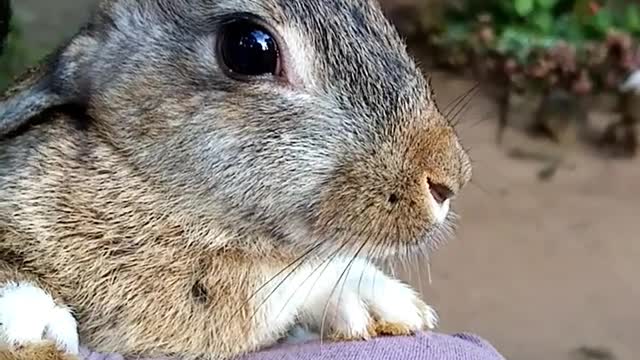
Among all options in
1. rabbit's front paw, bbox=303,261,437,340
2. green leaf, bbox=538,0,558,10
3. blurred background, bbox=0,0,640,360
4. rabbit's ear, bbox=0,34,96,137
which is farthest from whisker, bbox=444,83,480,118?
green leaf, bbox=538,0,558,10

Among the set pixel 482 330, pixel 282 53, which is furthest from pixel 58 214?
pixel 482 330

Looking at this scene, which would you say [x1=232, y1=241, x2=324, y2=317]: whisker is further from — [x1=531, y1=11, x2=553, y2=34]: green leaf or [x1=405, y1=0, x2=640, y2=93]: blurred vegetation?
[x1=531, y1=11, x2=553, y2=34]: green leaf

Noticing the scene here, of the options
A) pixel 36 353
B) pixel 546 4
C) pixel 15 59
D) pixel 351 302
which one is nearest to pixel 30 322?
pixel 36 353

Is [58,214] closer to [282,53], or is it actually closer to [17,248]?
[17,248]

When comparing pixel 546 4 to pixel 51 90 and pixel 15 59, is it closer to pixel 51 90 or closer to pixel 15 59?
pixel 15 59

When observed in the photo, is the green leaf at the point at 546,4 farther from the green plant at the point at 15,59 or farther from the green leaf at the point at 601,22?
the green plant at the point at 15,59

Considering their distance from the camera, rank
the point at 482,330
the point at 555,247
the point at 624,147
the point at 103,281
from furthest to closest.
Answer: the point at 624,147
the point at 555,247
the point at 482,330
the point at 103,281

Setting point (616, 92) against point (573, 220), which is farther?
point (616, 92)
